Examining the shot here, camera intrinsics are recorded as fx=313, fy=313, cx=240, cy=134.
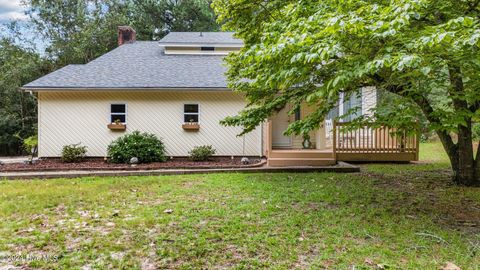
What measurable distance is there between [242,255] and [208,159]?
24.3 ft

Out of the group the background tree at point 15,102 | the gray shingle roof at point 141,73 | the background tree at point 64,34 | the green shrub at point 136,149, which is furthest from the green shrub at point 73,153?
the background tree at point 64,34

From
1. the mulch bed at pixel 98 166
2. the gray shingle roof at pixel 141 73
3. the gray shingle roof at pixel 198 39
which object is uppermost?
the gray shingle roof at pixel 198 39

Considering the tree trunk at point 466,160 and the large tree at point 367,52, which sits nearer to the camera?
the large tree at point 367,52

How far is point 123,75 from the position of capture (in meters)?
11.0

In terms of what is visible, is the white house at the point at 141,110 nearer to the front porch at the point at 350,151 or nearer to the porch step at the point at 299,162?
the front porch at the point at 350,151

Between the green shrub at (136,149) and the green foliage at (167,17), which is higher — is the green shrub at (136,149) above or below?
below

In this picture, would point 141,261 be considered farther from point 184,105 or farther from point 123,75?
point 123,75

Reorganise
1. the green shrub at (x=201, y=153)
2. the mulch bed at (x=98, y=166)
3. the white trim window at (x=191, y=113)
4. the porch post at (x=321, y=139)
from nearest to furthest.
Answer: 1. the mulch bed at (x=98, y=166)
2. the green shrub at (x=201, y=153)
3. the porch post at (x=321, y=139)
4. the white trim window at (x=191, y=113)

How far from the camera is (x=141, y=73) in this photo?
1124 centimetres

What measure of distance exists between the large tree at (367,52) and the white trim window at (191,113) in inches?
169

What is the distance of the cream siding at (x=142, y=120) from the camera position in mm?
10500

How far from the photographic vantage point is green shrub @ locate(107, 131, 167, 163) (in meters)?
9.66

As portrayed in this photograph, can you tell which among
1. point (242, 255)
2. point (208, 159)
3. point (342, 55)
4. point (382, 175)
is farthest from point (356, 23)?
point (208, 159)

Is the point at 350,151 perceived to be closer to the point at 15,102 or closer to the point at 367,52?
the point at 367,52
